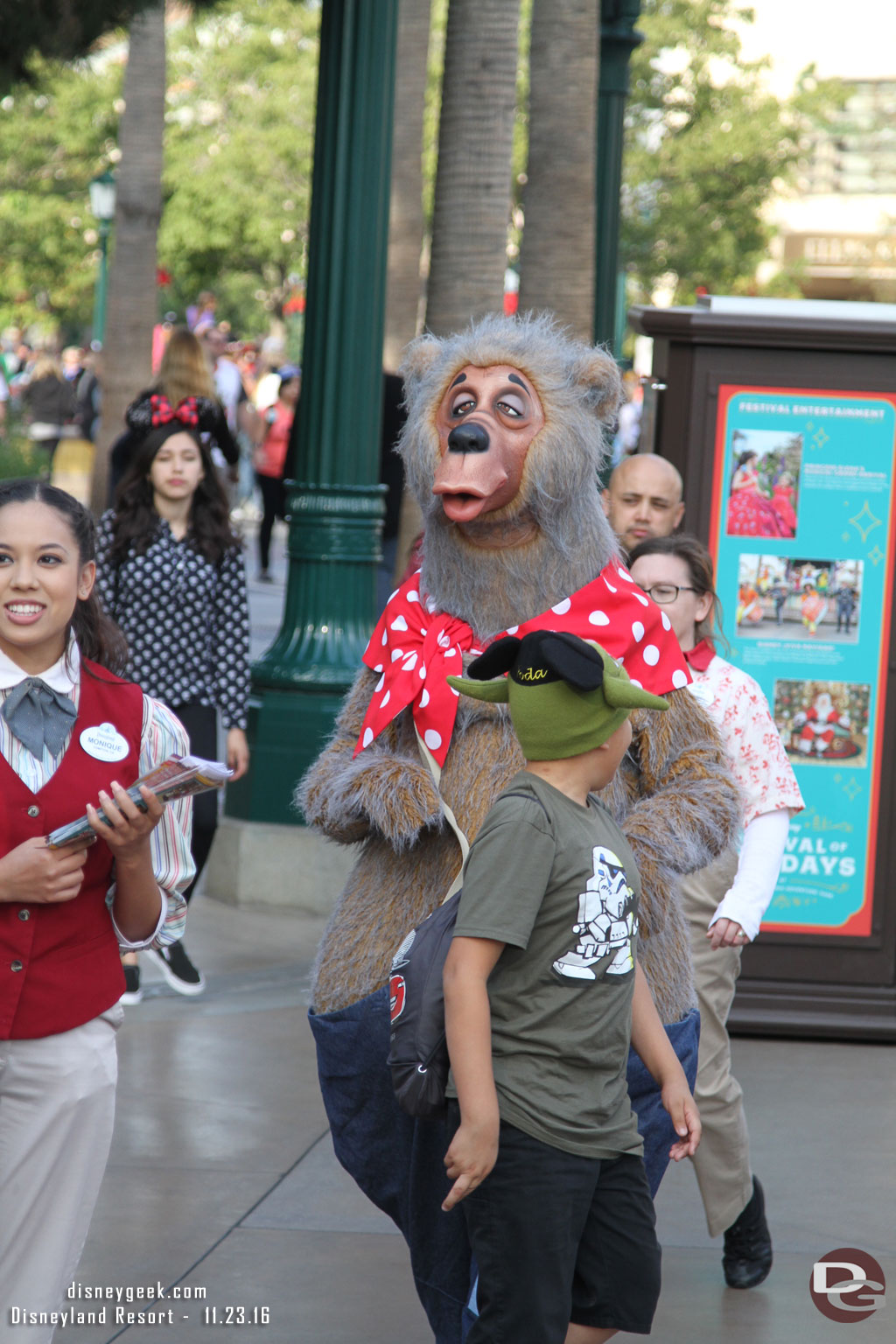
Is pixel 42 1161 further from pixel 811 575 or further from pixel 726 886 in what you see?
pixel 811 575

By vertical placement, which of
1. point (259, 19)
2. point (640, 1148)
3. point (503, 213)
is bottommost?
point (640, 1148)

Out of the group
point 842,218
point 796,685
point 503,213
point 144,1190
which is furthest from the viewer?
point 842,218

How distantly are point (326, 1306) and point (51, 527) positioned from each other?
187 cm

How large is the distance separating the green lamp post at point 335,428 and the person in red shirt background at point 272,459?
776 centimetres

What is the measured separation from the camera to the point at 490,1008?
2.61m

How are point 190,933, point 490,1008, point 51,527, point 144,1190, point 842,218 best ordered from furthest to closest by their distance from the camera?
point 842,218 < point 190,933 < point 144,1190 < point 51,527 < point 490,1008

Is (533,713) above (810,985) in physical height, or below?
above

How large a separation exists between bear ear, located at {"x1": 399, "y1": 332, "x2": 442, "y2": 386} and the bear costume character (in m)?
0.08

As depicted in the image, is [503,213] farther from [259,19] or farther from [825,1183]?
[259,19]

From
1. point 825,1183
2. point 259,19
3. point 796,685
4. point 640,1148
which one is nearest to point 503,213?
point 796,685

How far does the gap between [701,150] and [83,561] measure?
1112 inches

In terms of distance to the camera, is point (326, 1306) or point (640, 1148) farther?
point (326, 1306)

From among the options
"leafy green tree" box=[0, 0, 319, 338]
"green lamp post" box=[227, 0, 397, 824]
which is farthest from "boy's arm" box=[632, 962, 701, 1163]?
"leafy green tree" box=[0, 0, 319, 338]

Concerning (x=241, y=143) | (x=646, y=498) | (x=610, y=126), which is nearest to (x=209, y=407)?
(x=646, y=498)
